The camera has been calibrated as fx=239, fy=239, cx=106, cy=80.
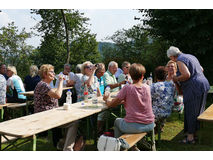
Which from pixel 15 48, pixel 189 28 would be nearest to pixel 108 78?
pixel 189 28

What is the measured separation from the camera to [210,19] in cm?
769

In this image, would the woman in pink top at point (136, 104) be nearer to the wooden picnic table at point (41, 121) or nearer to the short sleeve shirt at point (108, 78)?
the wooden picnic table at point (41, 121)

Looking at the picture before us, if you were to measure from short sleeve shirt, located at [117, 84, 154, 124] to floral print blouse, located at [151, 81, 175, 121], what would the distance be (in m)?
0.91

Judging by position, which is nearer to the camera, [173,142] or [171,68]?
[173,142]

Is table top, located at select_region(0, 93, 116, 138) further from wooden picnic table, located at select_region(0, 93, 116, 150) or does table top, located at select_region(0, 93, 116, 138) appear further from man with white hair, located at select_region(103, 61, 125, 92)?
man with white hair, located at select_region(103, 61, 125, 92)

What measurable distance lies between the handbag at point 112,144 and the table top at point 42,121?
1.49 ft

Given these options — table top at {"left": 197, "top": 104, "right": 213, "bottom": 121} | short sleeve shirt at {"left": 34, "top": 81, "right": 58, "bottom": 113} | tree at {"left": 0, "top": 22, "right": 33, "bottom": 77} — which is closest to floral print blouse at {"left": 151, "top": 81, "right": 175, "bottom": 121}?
table top at {"left": 197, "top": 104, "right": 213, "bottom": 121}

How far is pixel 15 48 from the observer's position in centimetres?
1659

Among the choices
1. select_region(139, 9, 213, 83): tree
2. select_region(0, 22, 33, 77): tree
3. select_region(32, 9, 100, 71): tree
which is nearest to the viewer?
select_region(139, 9, 213, 83): tree

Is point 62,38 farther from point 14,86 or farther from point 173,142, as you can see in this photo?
point 173,142

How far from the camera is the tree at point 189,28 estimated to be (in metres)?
7.64

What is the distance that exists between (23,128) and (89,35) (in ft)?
67.8

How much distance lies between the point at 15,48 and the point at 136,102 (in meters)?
15.2

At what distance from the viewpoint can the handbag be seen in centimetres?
273
